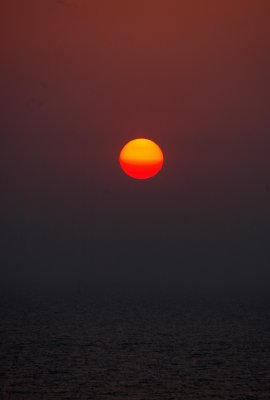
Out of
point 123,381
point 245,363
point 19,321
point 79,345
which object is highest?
point 19,321

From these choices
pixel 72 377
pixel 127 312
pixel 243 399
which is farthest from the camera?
pixel 127 312

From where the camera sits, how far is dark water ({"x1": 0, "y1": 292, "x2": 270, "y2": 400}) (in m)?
10.4

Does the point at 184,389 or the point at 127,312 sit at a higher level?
the point at 127,312

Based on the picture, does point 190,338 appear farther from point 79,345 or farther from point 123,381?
point 123,381

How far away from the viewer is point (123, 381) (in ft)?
36.0

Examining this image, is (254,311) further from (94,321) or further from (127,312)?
(94,321)

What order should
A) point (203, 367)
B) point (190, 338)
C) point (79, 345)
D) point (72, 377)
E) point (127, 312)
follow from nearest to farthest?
point (72, 377) → point (203, 367) → point (79, 345) → point (190, 338) → point (127, 312)

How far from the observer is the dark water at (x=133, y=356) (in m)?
10.4

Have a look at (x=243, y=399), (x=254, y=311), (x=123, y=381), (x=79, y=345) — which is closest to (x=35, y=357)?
(x=79, y=345)

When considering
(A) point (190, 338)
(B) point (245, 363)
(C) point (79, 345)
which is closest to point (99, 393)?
(B) point (245, 363)

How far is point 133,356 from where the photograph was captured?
44.5ft

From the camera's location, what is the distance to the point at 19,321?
801 inches

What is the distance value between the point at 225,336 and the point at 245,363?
166 inches

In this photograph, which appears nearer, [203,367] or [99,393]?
[99,393]
